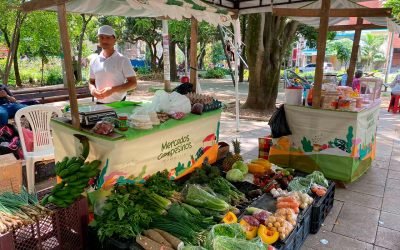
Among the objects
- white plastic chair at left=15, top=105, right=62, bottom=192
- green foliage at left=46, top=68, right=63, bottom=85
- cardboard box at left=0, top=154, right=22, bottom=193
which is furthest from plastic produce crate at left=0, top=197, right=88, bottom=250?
green foliage at left=46, top=68, right=63, bottom=85

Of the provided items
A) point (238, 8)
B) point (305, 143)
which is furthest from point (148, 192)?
point (238, 8)

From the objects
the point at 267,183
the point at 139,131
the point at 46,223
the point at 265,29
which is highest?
the point at 265,29

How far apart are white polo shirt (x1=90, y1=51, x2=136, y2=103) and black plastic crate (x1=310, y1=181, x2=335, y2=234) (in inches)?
113

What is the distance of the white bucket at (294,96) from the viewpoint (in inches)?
176

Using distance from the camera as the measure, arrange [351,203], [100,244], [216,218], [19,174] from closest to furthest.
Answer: [100,244] < [216,218] < [19,174] < [351,203]

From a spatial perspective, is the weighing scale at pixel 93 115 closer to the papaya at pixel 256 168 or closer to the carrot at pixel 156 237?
the carrot at pixel 156 237

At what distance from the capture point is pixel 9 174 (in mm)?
3381

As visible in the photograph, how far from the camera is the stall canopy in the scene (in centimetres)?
312

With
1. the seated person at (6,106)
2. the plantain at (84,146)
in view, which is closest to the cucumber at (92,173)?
the plantain at (84,146)

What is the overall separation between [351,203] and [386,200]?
1.66 ft

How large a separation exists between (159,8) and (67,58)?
1110 mm

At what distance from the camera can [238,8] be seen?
5.97 metres

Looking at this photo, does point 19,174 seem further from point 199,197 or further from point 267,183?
point 267,183

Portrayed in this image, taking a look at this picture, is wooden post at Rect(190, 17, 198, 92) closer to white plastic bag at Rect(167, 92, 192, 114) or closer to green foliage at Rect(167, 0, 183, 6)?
white plastic bag at Rect(167, 92, 192, 114)
